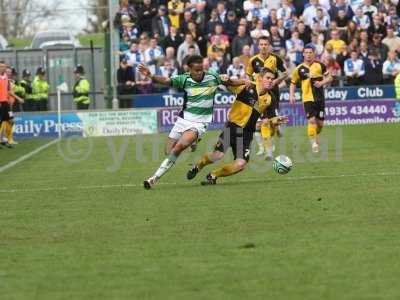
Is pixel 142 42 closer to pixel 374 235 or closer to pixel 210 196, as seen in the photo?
pixel 210 196

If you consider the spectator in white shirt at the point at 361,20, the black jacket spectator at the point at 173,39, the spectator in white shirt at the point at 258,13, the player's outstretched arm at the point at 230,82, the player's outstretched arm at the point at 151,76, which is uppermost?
the spectator in white shirt at the point at 258,13

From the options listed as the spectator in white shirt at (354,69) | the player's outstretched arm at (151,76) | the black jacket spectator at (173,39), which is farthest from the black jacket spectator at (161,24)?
the player's outstretched arm at (151,76)

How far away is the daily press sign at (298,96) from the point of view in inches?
1258

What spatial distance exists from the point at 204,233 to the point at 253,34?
2195 cm

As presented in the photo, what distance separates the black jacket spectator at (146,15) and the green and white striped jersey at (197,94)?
18.8 meters

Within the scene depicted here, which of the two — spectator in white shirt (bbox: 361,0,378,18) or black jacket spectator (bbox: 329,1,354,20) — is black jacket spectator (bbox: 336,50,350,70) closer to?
black jacket spectator (bbox: 329,1,354,20)

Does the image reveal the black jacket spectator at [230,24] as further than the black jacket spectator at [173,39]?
Yes

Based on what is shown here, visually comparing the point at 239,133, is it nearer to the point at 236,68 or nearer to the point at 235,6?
A: the point at 236,68

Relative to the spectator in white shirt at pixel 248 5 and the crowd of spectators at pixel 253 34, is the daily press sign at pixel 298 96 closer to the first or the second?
the crowd of spectators at pixel 253 34

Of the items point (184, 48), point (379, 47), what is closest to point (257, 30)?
point (184, 48)

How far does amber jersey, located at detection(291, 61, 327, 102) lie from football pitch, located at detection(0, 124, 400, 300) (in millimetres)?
2604

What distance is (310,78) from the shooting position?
70.1ft

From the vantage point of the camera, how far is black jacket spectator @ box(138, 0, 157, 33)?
111 ft

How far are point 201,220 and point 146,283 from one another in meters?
3.38
